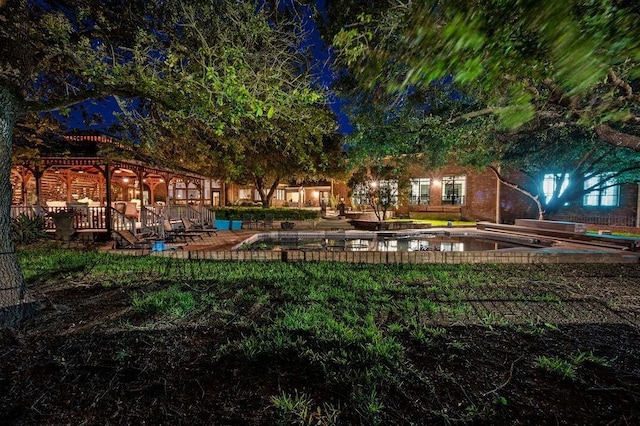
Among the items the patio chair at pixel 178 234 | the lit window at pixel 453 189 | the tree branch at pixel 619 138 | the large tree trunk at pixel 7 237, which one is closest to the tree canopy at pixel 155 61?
the large tree trunk at pixel 7 237

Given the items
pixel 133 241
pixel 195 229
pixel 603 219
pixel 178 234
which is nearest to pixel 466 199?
pixel 603 219

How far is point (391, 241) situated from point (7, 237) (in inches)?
434

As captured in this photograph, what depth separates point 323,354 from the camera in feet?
8.89

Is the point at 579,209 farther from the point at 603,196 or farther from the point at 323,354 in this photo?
the point at 323,354

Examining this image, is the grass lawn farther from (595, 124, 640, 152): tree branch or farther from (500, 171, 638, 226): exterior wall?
(500, 171, 638, 226): exterior wall

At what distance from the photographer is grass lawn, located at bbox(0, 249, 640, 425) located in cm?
203

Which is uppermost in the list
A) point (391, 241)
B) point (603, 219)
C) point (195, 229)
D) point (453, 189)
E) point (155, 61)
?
point (155, 61)

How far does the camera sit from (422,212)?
73.9 feet

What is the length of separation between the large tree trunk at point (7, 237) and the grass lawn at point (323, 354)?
31 centimetres

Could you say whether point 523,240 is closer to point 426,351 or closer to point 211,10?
point 426,351

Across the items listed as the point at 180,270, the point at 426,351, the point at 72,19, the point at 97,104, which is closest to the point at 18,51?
the point at 72,19

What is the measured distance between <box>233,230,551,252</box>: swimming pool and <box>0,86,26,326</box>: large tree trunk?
6.03 meters

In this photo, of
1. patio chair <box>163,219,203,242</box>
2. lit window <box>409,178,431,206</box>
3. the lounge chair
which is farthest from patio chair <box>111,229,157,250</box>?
lit window <box>409,178,431,206</box>

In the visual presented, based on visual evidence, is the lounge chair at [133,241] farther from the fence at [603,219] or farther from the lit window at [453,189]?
the lit window at [453,189]
